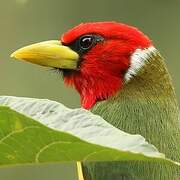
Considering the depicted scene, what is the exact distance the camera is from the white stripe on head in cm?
197

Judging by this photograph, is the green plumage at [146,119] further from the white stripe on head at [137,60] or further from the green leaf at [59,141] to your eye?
the green leaf at [59,141]

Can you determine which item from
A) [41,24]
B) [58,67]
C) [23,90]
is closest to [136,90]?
[58,67]

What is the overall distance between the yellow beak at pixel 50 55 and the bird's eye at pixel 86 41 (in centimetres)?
3

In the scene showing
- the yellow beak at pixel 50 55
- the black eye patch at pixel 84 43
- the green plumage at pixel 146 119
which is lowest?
the green plumage at pixel 146 119

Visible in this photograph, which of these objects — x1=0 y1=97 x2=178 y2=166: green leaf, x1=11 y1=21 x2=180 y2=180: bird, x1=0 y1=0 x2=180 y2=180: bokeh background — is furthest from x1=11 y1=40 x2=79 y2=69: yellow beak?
x1=0 y1=0 x2=180 y2=180: bokeh background

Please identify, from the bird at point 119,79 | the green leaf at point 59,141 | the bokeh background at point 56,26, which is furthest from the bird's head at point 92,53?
the bokeh background at point 56,26

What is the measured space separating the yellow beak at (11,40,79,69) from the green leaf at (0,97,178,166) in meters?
1.31

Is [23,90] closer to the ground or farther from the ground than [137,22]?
closer to the ground

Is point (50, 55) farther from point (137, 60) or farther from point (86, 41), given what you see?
point (137, 60)

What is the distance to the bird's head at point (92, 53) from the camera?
201 cm

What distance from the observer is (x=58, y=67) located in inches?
82.4

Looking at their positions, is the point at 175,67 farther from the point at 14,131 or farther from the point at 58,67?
the point at 14,131

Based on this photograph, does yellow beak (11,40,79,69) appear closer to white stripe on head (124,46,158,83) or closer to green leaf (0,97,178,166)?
white stripe on head (124,46,158,83)

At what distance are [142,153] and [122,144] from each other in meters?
0.02
